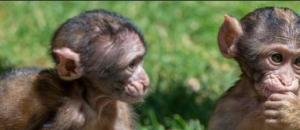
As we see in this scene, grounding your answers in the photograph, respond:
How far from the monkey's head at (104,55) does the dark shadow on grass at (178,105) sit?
7.68 feet

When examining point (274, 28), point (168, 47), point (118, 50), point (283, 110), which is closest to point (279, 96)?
point (283, 110)

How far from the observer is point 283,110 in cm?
859

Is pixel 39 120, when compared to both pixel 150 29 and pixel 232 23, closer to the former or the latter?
pixel 232 23

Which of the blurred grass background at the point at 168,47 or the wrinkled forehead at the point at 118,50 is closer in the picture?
the wrinkled forehead at the point at 118,50

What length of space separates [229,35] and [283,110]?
753 mm

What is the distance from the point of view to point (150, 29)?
13.3 metres

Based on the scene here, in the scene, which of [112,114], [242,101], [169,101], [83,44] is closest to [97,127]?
[112,114]

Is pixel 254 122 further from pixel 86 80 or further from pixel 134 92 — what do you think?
pixel 86 80

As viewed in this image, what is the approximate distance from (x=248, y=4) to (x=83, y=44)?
6.33 metres

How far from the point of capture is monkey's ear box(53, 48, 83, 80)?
8.09 m

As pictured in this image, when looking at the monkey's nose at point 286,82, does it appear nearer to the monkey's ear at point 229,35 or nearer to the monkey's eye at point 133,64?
the monkey's ear at point 229,35

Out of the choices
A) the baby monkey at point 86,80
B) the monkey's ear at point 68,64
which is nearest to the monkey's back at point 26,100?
the baby monkey at point 86,80

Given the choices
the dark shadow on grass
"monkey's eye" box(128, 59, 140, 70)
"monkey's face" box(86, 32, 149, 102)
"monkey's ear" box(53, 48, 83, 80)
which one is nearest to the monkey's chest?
"monkey's face" box(86, 32, 149, 102)

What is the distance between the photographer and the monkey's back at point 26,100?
8.38 m
